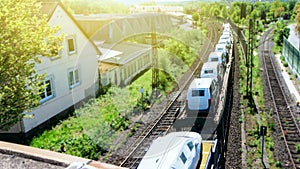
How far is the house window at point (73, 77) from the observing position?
12587 mm

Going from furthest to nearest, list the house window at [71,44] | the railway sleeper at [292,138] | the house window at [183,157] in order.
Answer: the house window at [71,44] < the railway sleeper at [292,138] < the house window at [183,157]

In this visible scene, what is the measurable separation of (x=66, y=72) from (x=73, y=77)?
57 centimetres

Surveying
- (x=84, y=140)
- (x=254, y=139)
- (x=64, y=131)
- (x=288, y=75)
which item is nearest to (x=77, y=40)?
(x=64, y=131)

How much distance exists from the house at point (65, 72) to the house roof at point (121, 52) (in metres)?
0.95

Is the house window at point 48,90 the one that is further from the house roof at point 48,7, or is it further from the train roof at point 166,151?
the train roof at point 166,151

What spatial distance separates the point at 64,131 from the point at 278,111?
757 cm

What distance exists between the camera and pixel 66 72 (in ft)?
40.2

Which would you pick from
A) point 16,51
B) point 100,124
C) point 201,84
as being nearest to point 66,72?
point 100,124

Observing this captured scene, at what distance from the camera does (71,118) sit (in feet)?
36.5

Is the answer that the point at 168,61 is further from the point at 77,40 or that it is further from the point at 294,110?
the point at 294,110

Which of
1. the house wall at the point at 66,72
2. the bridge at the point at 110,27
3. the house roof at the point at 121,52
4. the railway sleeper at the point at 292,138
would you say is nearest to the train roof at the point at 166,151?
the railway sleeper at the point at 292,138

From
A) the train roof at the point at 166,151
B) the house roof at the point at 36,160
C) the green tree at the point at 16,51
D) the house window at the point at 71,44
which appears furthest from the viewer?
the house window at the point at 71,44

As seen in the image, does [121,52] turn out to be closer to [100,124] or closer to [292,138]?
[100,124]

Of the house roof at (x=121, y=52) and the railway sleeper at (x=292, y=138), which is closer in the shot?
the railway sleeper at (x=292, y=138)
